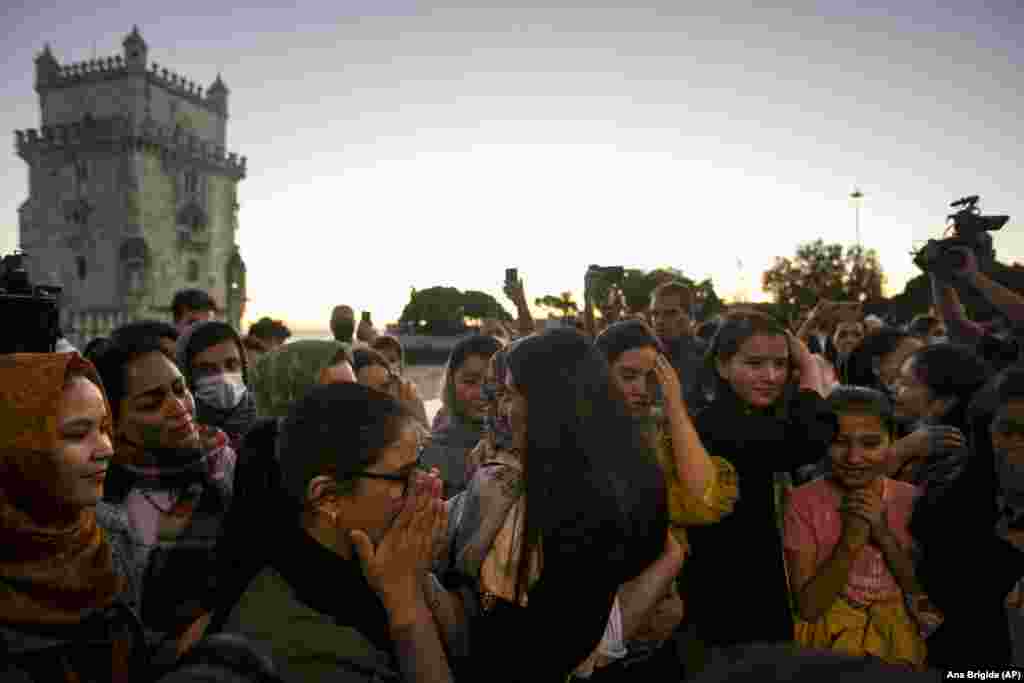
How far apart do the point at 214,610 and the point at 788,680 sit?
167 centimetres

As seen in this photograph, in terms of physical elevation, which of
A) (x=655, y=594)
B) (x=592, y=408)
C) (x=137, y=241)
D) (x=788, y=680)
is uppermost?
(x=137, y=241)

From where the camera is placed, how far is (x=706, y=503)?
2.33m

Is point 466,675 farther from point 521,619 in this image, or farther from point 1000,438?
point 1000,438

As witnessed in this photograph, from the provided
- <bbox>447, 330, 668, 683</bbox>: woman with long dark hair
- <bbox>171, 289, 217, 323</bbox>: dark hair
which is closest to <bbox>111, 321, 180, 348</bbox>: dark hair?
<bbox>447, 330, 668, 683</bbox>: woman with long dark hair

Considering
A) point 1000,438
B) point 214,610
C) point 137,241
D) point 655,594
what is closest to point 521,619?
→ point 655,594

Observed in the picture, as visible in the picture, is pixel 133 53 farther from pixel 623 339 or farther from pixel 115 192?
pixel 623 339

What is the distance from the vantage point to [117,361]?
8.43 feet

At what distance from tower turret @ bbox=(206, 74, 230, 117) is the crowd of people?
57629 mm

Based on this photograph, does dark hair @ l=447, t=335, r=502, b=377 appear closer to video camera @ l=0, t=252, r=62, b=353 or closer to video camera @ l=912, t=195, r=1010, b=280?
video camera @ l=0, t=252, r=62, b=353

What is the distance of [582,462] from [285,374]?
1.60 meters

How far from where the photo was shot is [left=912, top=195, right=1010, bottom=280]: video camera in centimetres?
400

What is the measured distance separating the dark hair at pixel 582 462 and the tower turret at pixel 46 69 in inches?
2378

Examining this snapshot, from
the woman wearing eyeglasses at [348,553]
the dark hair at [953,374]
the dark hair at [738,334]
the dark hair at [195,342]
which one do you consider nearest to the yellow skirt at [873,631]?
the dark hair at [738,334]

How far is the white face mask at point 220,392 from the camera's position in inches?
135
